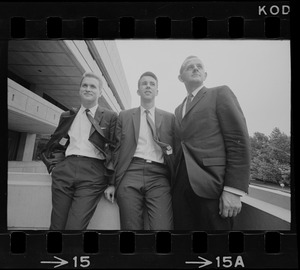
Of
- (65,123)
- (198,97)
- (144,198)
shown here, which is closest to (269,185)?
(198,97)

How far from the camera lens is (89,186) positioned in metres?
2.35

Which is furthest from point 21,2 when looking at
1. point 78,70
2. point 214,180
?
point 214,180

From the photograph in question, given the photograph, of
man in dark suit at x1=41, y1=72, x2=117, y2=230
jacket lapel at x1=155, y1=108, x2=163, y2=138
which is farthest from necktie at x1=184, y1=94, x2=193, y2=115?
man in dark suit at x1=41, y1=72, x2=117, y2=230

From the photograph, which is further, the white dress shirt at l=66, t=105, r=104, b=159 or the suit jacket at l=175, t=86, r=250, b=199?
the white dress shirt at l=66, t=105, r=104, b=159

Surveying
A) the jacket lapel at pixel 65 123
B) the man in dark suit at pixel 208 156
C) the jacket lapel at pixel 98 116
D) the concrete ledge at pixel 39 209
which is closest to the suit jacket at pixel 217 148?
the man in dark suit at pixel 208 156

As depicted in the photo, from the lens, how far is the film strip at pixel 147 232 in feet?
7.52

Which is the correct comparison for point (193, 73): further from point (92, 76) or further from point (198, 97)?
point (92, 76)

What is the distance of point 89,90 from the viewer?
2.39 m

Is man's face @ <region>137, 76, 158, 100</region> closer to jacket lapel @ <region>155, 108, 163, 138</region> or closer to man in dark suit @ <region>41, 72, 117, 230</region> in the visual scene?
jacket lapel @ <region>155, 108, 163, 138</region>

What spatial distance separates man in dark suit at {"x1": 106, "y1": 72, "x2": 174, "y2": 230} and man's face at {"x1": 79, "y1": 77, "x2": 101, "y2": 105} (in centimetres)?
33

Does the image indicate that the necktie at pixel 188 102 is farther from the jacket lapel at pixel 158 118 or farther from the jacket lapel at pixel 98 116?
the jacket lapel at pixel 98 116

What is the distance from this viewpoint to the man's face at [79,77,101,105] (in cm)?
238

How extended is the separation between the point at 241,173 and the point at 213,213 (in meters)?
0.47

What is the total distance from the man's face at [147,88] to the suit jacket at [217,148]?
1.55 feet
